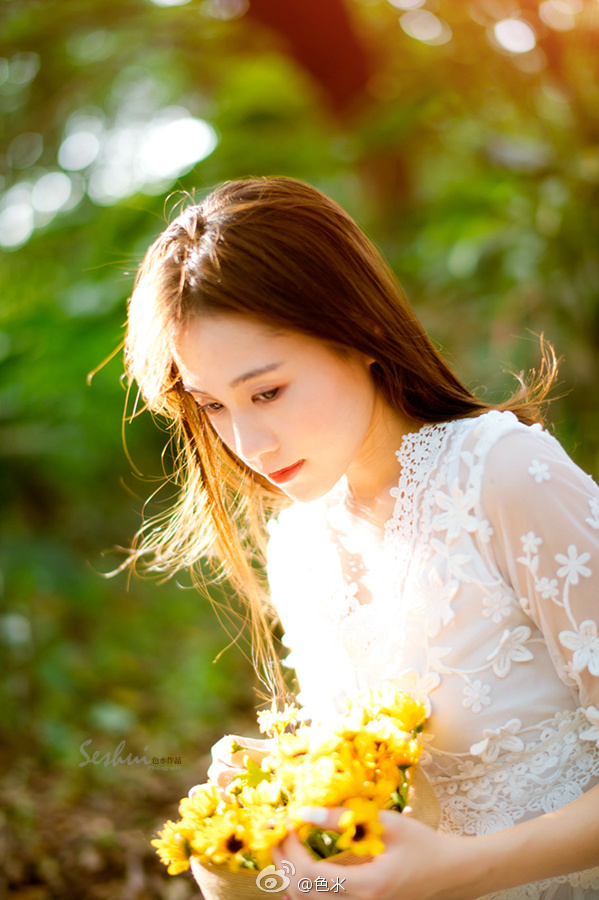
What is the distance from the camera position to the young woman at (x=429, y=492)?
1.10 m

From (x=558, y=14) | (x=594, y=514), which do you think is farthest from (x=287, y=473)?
(x=558, y=14)

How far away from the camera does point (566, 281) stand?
329 cm

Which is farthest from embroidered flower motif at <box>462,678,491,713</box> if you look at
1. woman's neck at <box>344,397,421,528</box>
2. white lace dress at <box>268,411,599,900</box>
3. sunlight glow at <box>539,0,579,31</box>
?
sunlight glow at <box>539,0,579,31</box>

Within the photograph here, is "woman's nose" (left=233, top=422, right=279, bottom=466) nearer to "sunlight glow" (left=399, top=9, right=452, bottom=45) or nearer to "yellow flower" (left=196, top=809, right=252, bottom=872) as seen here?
"yellow flower" (left=196, top=809, right=252, bottom=872)

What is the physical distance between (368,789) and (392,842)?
73 mm

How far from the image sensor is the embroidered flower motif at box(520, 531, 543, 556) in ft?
3.62

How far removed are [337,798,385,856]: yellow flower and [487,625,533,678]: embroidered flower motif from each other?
37 cm

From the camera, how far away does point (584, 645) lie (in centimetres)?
110

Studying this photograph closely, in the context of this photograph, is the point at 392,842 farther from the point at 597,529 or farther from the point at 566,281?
the point at 566,281

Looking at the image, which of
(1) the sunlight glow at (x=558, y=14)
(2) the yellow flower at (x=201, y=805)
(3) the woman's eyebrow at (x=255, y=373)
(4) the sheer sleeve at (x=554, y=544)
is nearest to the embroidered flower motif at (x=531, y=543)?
(4) the sheer sleeve at (x=554, y=544)

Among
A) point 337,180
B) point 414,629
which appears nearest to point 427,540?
point 414,629

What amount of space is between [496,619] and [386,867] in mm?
422

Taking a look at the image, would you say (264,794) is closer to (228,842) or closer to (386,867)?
(228,842)

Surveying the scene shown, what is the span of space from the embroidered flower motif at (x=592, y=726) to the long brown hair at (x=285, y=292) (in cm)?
52
